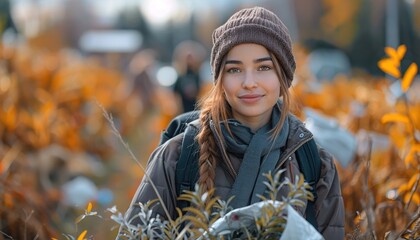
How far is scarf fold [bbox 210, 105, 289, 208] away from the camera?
2963mm

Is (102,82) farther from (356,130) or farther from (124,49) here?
(124,49)

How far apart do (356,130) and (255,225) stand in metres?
5.29

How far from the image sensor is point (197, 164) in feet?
10.1

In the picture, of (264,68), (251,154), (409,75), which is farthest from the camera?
(409,75)

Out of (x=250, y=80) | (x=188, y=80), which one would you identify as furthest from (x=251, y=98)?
(x=188, y=80)

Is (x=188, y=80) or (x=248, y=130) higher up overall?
(x=248, y=130)

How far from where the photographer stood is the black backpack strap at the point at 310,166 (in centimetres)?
315

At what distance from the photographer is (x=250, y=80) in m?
3.08

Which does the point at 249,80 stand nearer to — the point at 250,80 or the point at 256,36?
the point at 250,80

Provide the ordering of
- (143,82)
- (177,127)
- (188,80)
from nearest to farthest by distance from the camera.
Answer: (177,127), (188,80), (143,82)

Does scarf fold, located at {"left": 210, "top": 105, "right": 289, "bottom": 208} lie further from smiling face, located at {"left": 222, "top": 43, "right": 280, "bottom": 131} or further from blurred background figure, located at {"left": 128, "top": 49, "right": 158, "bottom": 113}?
blurred background figure, located at {"left": 128, "top": 49, "right": 158, "bottom": 113}

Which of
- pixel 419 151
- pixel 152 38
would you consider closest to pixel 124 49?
pixel 152 38

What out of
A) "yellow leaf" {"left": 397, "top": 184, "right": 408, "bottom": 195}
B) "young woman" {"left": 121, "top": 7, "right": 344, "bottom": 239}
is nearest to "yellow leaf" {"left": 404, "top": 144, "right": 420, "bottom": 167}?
"yellow leaf" {"left": 397, "top": 184, "right": 408, "bottom": 195}

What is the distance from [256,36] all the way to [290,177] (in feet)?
1.73
